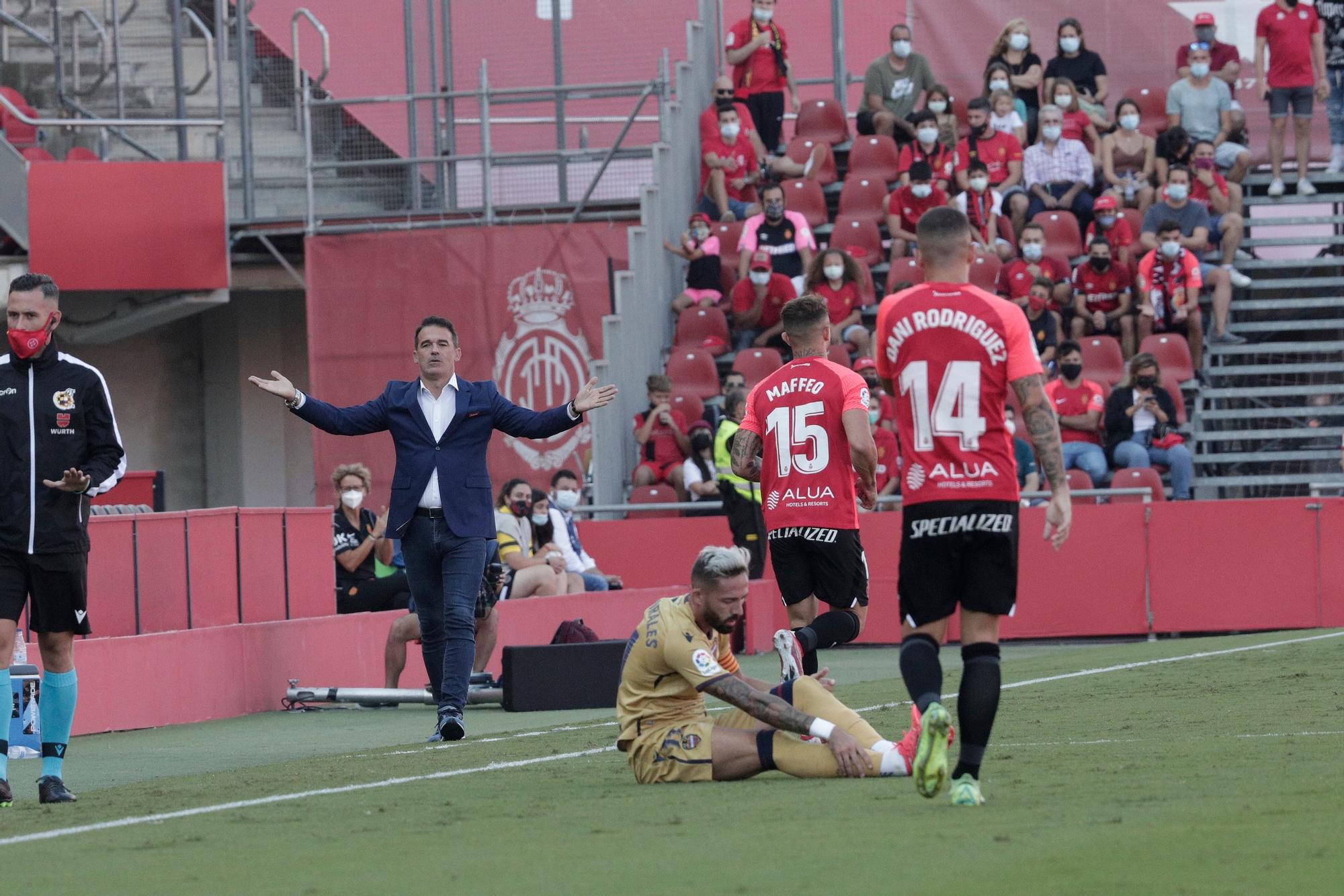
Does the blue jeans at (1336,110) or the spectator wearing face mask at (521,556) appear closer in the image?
the spectator wearing face mask at (521,556)

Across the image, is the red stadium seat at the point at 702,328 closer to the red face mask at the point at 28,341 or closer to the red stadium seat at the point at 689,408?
the red stadium seat at the point at 689,408

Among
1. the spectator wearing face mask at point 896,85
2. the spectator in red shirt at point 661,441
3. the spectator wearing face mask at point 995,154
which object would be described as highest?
the spectator wearing face mask at point 896,85

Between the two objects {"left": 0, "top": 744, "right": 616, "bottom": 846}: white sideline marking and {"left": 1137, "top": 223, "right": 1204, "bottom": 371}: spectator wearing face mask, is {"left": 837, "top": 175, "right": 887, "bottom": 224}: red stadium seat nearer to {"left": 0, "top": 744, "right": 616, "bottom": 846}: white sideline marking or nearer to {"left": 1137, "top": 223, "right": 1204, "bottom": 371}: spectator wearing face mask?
{"left": 1137, "top": 223, "right": 1204, "bottom": 371}: spectator wearing face mask

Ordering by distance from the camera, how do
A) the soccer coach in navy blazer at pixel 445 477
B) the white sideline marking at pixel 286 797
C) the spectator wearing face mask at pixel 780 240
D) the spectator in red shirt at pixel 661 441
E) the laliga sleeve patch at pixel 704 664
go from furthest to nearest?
the spectator wearing face mask at pixel 780 240 < the spectator in red shirt at pixel 661 441 < the soccer coach in navy blazer at pixel 445 477 < the laliga sleeve patch at pixel 704 664 < the white sideline marking at pixel 286 797

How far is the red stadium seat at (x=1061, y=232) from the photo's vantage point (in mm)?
21141

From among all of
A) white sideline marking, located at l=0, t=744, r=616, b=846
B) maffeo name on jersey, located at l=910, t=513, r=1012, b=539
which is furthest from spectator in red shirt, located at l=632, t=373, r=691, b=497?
maffeo name on jersey, located at l=910, t=513, r=1012, b=539

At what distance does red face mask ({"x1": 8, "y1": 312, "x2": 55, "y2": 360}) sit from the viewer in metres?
7.74

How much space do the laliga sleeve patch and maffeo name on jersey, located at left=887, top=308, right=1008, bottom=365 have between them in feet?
4.39

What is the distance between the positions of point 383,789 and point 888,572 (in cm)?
1123

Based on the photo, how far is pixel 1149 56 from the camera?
23.2m

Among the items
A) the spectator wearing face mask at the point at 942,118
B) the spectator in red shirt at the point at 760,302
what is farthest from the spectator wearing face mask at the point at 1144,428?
the spectator wearing face mask at the point at 942,118

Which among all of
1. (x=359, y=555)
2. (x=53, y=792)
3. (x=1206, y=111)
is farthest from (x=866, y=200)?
(x=53, y=792)

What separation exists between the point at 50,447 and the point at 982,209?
49.1ft

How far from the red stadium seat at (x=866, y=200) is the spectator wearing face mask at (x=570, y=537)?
5.91 metres
